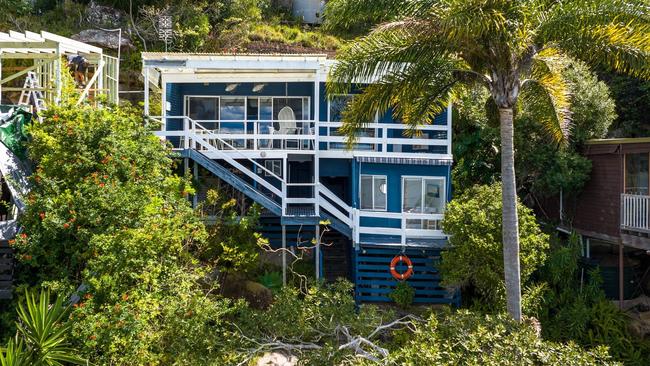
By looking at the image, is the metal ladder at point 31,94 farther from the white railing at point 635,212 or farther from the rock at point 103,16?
the white railing at point 635,212

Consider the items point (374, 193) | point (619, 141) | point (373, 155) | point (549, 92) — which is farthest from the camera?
point (374, 193)

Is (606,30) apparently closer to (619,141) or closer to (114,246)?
(619,141)

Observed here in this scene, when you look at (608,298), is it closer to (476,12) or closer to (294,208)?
(294,208)

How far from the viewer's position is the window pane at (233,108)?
18.6m

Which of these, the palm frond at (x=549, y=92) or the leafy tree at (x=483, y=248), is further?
the leafy tree at (x=483, y=248)

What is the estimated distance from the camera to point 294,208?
16.5 meters

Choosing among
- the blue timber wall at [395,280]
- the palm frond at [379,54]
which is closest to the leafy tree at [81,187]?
the palm frond at [379,54]

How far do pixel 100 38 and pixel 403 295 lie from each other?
66.1 ft

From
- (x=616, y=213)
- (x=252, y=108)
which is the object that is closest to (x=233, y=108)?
(x=252, y=108)

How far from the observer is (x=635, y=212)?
15.3 meters

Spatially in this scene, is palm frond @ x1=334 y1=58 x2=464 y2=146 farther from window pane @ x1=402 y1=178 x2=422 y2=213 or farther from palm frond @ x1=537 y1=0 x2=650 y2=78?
window pane @ x1=402 y1=178 x2=422 y2=213

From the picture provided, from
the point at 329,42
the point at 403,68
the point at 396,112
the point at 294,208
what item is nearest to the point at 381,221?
the point at 294,208

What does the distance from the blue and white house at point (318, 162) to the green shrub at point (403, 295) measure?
1.13ft

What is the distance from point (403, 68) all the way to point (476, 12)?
254cm
